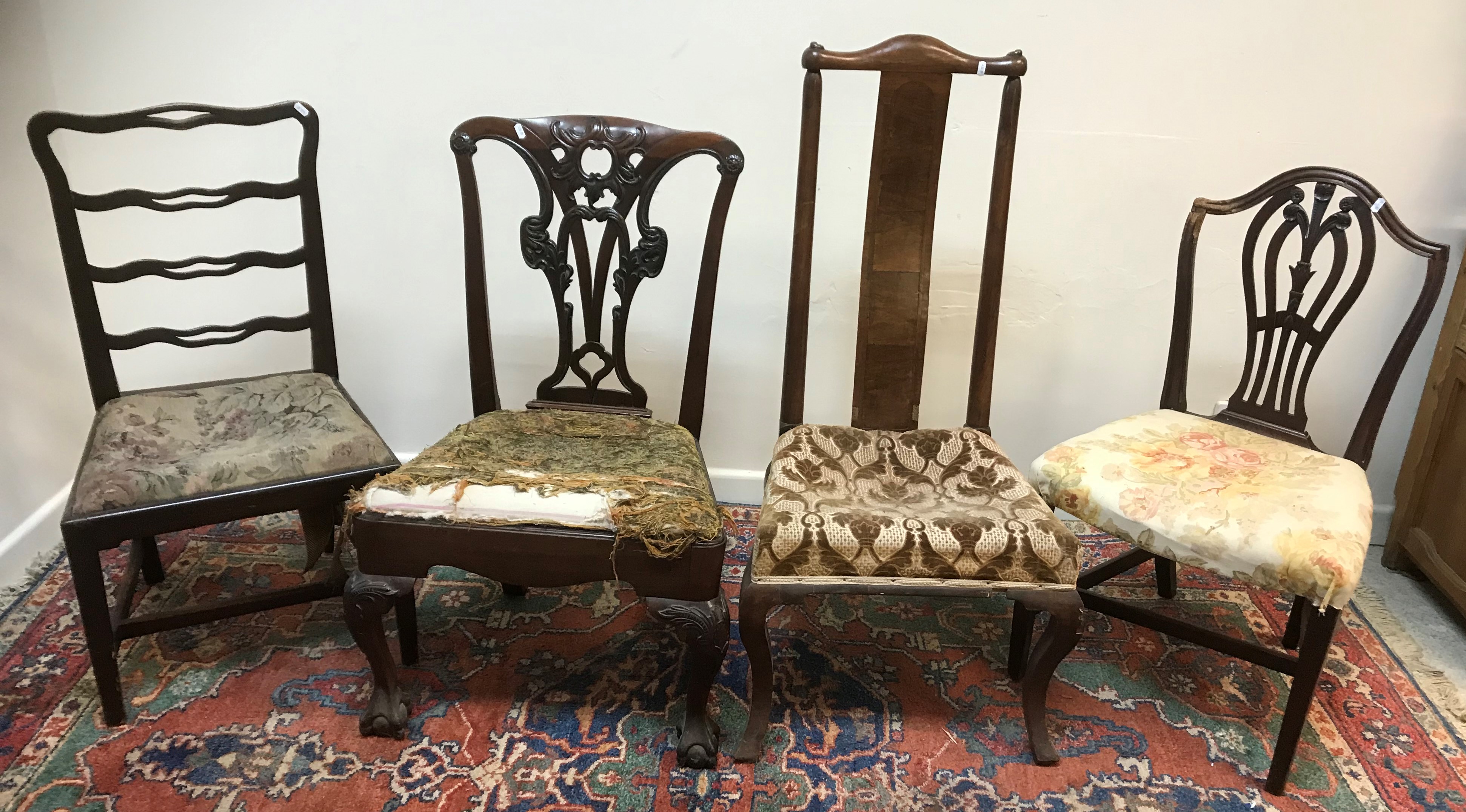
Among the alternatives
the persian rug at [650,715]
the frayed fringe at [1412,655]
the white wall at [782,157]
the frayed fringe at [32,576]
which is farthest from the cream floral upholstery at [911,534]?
the frayed fringe at [32,576]

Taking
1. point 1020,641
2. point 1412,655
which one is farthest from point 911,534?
point 1412,655

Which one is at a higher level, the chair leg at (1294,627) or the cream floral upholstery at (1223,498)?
the cream floral upholstery at (1223,498)

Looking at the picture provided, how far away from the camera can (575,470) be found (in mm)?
1743

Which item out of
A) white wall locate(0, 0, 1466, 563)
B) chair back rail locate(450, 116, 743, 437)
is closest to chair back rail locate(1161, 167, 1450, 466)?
white wall locate(0, 0, 1466, 563)

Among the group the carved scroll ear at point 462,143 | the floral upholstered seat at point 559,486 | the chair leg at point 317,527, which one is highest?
the carved scroll ear at point 462,143

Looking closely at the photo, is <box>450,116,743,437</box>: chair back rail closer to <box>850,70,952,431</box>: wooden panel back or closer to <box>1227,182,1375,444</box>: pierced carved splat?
<box>850,70,952,431</box>: wooden panel back

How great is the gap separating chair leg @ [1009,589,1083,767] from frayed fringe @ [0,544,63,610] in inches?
87.1

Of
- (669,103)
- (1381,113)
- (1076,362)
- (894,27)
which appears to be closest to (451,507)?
(669,103)

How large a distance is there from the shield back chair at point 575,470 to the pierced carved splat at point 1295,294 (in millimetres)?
1134

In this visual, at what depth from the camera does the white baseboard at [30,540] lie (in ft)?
7.02

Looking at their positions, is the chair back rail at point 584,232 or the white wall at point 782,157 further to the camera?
the white wall at point 782,157

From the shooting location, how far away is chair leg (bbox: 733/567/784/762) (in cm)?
162

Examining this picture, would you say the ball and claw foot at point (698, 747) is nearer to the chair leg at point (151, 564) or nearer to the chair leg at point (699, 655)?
the chair leg at point (699, 655)

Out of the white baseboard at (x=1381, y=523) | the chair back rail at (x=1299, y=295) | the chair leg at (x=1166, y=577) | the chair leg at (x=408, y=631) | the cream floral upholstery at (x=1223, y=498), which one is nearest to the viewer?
the cream floral upholstery at (x=1223, y=498)
